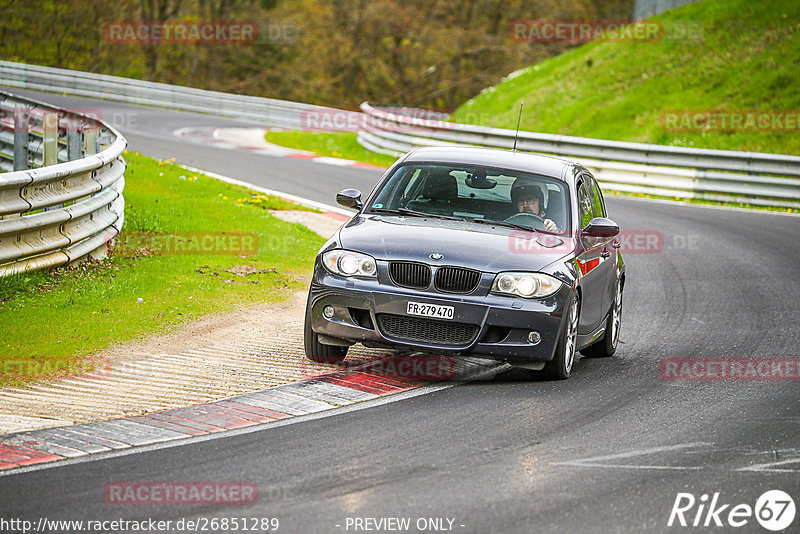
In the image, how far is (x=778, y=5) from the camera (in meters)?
33.0

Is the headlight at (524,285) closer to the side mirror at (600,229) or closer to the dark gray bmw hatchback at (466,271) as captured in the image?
the dark gray bmw hatchback at (466,271)

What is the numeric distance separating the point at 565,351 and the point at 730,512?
2.86 metres

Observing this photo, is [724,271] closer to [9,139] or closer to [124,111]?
[9,139]

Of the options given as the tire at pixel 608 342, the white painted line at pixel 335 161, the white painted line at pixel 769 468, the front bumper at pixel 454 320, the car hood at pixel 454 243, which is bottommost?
the white painted line at pixel 335 161

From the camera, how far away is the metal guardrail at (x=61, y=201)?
9.53 metres

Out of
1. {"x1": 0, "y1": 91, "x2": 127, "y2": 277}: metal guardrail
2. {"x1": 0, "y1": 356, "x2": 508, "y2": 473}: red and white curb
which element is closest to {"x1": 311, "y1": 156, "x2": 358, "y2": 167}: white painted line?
{"x1": 0, "y1": 91, "x2": 127, "y2": 277}: metal guardrail

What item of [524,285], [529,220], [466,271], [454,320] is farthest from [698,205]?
[454,320]

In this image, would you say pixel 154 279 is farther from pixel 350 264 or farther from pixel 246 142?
pixel 246 142

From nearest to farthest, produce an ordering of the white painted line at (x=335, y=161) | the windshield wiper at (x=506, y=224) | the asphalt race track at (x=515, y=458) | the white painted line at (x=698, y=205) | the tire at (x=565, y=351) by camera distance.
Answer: the asphalt race track at (x=515, y=458) → the tire at (x=565, y=351) → the windshield wiper at (x=506, y=224) → the white painted line at (x=698, y=205) → the white painted line at (x=335, y=161)

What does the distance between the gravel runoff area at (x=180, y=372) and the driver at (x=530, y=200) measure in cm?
169

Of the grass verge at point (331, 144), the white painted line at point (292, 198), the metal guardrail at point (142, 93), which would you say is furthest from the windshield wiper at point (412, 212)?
the metal guardrail at point (142, 93)

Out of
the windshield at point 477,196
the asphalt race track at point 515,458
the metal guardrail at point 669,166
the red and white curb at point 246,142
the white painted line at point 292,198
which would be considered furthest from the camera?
the red and white curb at point 246,142

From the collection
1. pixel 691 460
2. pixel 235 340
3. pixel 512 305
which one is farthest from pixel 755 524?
pixel 235 340

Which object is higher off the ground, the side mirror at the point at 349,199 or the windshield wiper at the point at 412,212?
the side mirror at the point at 349,199
